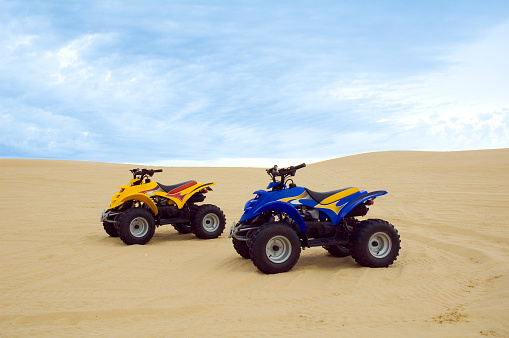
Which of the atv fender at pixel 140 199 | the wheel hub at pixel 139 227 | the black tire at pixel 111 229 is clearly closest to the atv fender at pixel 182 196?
the atv fender at pixel 140 199

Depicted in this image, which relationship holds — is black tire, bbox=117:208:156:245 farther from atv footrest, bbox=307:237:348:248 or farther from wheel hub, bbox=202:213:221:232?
atv footrest, bbox=307:237:348:248

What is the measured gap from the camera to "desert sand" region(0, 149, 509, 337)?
454cm

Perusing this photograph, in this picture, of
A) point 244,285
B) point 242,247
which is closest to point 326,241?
point 242,247

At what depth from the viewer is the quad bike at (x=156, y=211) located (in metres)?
9.82

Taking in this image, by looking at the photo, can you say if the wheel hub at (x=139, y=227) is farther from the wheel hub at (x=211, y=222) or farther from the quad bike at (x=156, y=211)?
the wheel hub at (x=211, y=222)

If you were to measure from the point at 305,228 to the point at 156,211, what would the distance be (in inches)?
179

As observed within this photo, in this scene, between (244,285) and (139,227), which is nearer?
(244,285)

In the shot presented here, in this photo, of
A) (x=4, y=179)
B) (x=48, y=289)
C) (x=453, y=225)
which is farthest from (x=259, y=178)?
(x=48, y=289)

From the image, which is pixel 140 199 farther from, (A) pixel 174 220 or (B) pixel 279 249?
(B) pixel 279 249

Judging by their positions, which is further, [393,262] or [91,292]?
[393,262]

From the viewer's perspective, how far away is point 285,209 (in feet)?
22.6

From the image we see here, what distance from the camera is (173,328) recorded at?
4.54 metres

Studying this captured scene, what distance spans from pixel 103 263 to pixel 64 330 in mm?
3323

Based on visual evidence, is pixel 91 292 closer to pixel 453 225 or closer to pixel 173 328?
pixel 173 328
